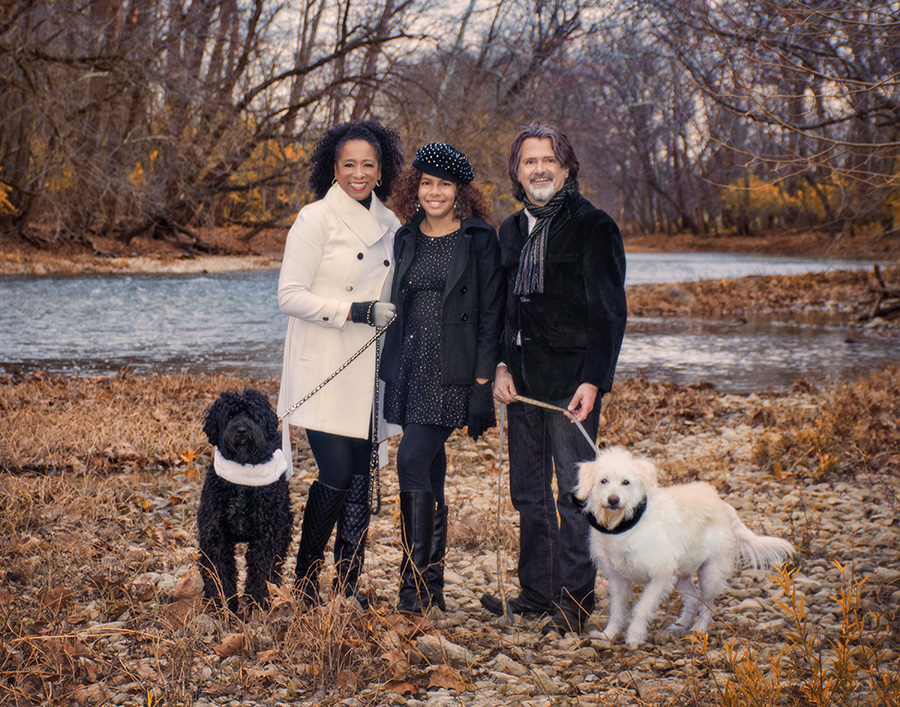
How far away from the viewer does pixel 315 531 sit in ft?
13.1

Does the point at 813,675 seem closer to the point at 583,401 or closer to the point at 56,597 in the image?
the point at 583,401

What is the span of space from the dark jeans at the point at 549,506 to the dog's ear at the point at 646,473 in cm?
27

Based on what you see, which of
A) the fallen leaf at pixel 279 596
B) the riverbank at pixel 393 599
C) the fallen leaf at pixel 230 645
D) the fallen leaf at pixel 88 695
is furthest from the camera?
the fallen leaf at pixel 279 596

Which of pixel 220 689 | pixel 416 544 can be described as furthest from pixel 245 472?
pixel 220 689

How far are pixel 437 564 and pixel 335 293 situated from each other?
138 centimetres

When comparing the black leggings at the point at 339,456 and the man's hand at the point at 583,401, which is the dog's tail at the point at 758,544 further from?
the black leggings at the point at 339,456

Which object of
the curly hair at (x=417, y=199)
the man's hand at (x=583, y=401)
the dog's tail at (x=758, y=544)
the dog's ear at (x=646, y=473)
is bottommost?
the dog's tail at (x=758, y=544)

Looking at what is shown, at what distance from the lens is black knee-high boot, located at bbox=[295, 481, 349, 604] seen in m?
3.94

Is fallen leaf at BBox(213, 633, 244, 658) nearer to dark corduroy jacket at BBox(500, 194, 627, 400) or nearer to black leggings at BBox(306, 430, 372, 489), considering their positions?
black leggings at BBox(306, 430, 372, 489)

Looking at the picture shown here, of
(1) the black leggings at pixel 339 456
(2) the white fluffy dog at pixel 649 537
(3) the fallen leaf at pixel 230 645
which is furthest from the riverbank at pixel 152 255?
(3) the fallen leaf at pixel 230 645

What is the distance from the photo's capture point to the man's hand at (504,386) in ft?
12.6

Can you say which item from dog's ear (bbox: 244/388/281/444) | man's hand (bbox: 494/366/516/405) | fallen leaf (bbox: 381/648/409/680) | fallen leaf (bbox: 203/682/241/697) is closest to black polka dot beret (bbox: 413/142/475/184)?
man's hand (bbox: 494/366/516/405)

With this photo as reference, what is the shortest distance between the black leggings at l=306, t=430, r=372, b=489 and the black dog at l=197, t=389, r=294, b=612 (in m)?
0.18

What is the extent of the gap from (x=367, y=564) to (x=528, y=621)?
113 centimetres
